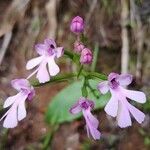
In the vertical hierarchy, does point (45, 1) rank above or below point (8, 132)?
above

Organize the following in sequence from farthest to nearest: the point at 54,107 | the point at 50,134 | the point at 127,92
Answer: the point at 50,134, the point at 54,107, the point at 127,92

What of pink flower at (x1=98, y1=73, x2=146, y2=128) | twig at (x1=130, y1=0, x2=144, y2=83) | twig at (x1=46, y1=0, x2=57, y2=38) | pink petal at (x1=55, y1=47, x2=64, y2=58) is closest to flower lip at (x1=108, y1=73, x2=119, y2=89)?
pink flower at (x1=98, y1=73, x2=146, y2=128)

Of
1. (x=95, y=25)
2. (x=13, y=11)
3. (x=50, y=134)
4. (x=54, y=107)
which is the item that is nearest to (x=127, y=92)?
(x=54, y=107)

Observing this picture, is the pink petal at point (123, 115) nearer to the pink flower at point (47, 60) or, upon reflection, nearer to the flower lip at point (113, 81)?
the flower lip at point (113, 81)

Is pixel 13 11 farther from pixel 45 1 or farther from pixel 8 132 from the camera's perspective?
pixel 8 132

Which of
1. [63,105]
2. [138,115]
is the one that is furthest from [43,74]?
[63,105]

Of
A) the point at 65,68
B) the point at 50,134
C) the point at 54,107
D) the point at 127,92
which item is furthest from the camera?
the point at 65,68

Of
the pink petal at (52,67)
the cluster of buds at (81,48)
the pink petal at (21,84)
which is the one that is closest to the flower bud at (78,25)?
the cluster of buds at (81,48)
